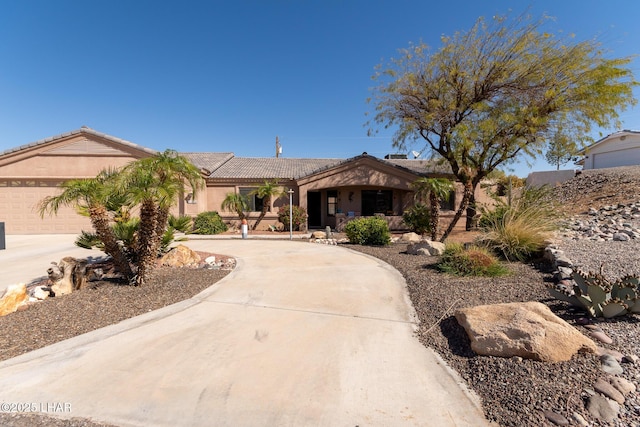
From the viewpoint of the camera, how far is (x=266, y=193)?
16.6 metres

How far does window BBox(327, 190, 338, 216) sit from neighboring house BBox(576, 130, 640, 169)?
18782mm

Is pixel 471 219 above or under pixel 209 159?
under

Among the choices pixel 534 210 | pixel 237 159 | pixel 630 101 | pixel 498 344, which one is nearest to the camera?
pixel 498 344

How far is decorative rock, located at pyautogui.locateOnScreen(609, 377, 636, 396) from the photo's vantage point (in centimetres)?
251

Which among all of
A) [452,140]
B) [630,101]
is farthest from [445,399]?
[630,101]

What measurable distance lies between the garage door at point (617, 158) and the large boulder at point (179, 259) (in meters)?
31.2

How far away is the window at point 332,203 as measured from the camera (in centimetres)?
1934

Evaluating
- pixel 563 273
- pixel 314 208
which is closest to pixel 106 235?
pixel 563 273

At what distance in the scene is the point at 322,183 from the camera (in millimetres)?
17703

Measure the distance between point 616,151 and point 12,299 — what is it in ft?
119

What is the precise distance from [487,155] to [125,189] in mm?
15677

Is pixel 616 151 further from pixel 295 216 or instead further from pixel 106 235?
pixel 106 235

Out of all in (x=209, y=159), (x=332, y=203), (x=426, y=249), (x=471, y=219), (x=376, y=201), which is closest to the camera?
(x=426, y=249)

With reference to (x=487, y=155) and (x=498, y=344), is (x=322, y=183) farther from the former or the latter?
(x=498, y=344)
